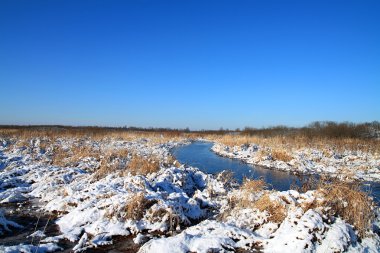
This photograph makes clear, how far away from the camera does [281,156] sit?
1752 centimetres

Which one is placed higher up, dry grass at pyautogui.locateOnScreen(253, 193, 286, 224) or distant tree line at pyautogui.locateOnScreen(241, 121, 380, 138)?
distant tree line at pyautogui.locateOnScreen(241, 121, 380, 138)

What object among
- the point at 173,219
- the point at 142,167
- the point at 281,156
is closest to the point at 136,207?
the point at 173,219

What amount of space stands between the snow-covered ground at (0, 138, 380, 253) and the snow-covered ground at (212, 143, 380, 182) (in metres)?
7.28

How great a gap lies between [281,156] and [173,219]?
12403 mm

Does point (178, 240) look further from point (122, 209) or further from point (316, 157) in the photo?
point (316, 157)

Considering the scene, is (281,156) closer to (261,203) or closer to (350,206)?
(261,203)

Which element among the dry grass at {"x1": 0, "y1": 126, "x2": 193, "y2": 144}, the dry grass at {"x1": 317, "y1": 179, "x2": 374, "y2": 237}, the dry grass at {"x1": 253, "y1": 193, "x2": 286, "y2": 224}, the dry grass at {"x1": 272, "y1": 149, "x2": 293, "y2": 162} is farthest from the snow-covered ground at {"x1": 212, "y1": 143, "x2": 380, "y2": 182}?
the dry grass at {"x1": 0, "y1": 126, "x2": 193, "y2": 144}

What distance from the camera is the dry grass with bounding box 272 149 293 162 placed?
17203 millimetres

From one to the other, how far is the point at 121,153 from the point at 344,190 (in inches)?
411

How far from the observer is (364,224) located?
17.2ft

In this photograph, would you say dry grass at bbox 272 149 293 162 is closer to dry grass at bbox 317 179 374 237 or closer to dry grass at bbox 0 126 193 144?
dry grass at bbox 317 179 374 237

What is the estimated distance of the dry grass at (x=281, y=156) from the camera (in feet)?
56.4

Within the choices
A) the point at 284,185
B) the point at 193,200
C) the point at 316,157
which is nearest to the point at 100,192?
the point at 193,200

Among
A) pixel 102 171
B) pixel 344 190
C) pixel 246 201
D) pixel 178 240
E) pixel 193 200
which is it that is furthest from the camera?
pixel 102 171
